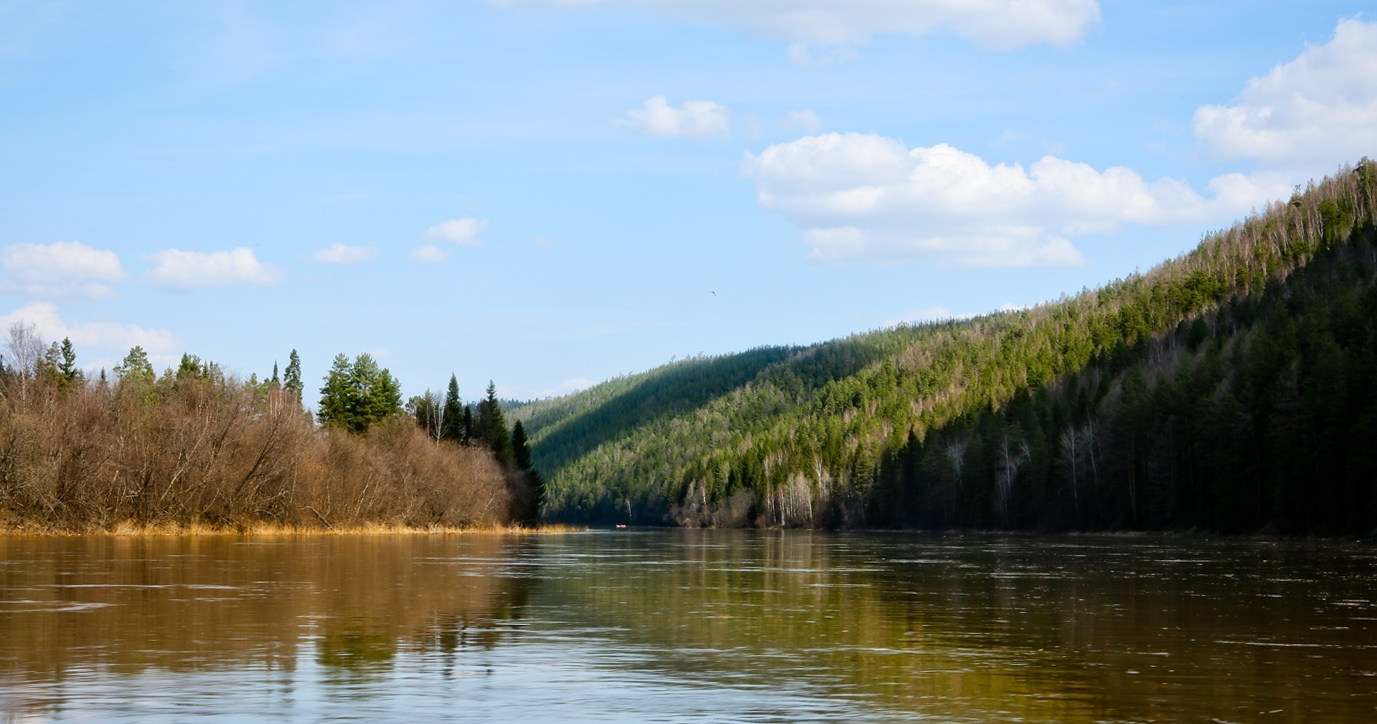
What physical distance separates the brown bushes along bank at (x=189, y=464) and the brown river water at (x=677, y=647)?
118 ft

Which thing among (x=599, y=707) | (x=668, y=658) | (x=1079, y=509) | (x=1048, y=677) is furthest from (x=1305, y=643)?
(x=1079, y=509)

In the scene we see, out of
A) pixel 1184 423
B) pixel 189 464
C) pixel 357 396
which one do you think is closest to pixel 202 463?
pixel 189 464

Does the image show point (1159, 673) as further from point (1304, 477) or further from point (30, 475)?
point (1304, 477)

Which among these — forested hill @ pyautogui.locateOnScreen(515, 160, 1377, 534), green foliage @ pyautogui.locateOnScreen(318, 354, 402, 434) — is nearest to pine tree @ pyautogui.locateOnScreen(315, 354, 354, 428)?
green foliage @ pyautogui.locateOnScreen(318, 354, 402, 434)

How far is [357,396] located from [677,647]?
412 ft

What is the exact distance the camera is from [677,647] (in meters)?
22.5

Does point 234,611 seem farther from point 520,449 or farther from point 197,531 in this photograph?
point 520,449

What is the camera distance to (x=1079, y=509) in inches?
4899

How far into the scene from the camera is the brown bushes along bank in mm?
76000

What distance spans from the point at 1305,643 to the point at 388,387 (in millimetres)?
131525

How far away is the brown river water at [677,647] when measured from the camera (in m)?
15.8

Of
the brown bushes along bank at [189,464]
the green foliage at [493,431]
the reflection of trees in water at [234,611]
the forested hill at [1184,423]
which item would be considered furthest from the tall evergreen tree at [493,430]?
the reflection of trees in water at [234,611]

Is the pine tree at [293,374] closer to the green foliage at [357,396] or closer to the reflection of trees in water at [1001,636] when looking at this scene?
the green foliage at [357,396]

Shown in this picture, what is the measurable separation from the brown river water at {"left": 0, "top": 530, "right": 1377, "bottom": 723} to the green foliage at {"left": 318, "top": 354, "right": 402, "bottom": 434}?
9885 centimetres
